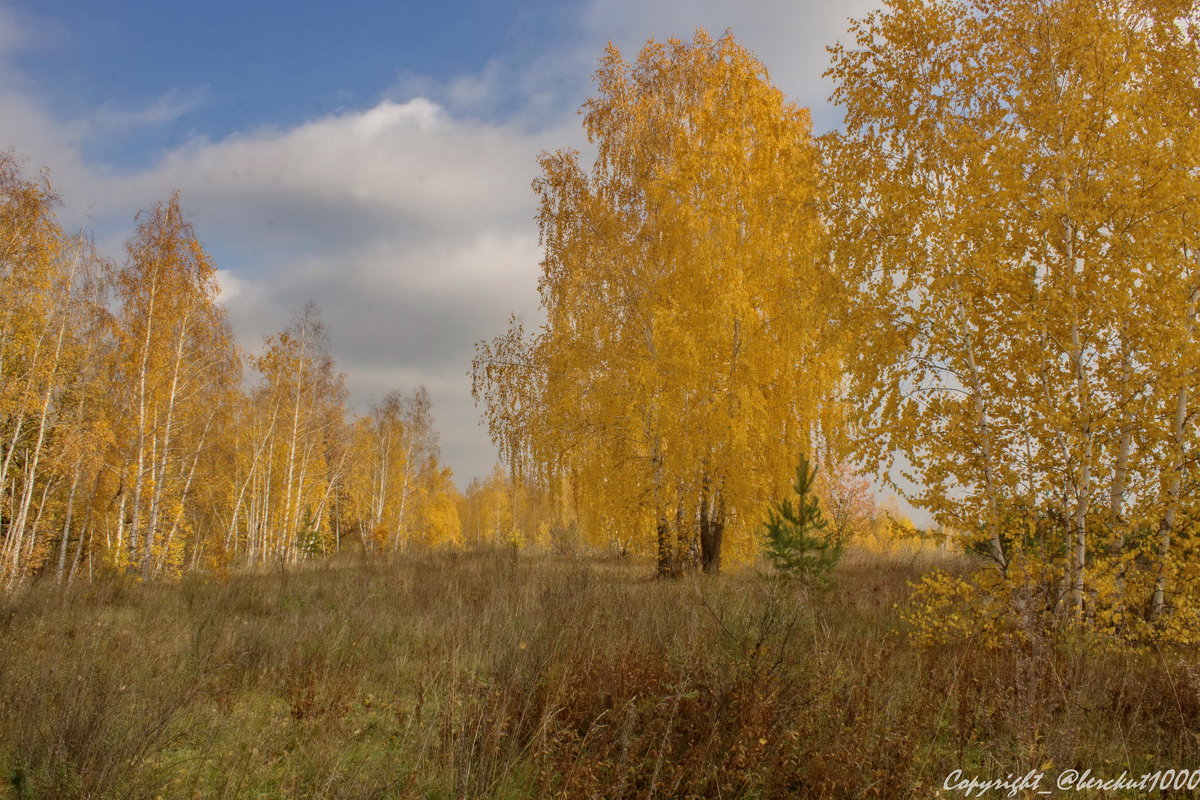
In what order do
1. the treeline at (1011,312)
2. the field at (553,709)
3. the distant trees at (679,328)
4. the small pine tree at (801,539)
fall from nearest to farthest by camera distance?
the field at (553,709)
the treeline at (1011,312)
the small pine tree at (801,539)
the distant trees at (679,328)

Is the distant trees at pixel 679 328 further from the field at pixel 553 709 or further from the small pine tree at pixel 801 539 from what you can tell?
the field at pixel 553 709

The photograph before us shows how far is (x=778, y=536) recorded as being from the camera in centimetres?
912

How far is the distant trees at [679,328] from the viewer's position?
413 inches

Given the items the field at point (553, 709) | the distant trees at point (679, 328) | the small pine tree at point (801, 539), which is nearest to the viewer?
the field at point (553, 709)

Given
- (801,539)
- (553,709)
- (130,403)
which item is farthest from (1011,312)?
(130,403)

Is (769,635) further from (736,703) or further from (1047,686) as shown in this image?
(1047,686)
